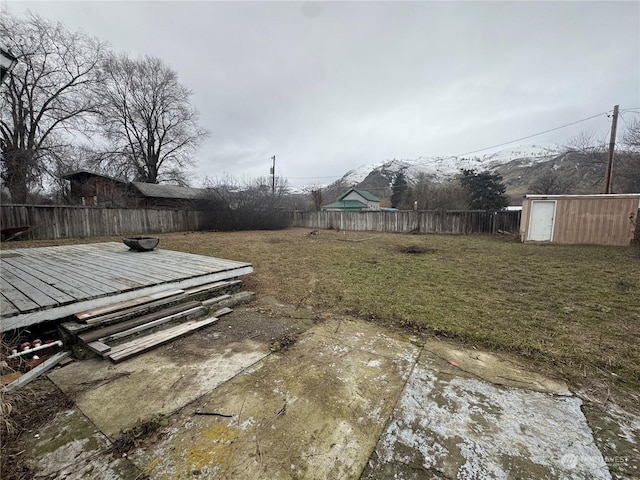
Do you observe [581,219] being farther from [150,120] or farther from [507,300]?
[150,120]

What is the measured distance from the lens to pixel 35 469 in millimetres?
1156

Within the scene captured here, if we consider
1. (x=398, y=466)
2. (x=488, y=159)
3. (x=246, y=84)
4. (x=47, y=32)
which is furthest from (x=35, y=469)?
(x=488, y=159)

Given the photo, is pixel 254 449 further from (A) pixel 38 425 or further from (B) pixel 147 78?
(B) pixel 147 78

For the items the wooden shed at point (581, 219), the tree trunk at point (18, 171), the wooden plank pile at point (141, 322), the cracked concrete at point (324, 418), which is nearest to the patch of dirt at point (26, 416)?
the cracked concrete at point (324, 418)

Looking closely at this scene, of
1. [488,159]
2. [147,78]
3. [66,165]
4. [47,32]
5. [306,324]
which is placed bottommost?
[306,324]

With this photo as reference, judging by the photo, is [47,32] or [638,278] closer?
[638,278]

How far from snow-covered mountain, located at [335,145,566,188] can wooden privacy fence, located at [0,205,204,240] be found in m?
62.5

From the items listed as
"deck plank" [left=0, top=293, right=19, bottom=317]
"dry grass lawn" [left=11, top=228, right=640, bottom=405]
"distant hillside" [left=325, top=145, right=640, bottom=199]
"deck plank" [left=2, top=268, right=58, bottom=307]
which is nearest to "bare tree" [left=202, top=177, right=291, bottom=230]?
"dry grass lawn" [left=11, top=228, right=640, bottom=405]

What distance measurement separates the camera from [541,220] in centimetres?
917

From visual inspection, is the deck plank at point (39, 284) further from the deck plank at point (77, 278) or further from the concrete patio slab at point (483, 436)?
the concrete patio slab at point (483, 436)

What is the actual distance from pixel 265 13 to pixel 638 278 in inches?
426

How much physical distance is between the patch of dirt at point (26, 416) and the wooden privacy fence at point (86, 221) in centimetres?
1218

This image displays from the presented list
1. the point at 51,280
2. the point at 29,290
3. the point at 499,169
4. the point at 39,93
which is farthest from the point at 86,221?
the point at 499,169

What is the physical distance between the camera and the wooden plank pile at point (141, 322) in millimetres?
2133
